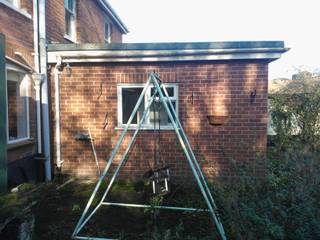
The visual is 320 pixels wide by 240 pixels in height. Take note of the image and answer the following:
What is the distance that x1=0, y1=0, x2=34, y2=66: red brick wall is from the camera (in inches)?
195

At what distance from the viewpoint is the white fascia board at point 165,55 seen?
5148mm

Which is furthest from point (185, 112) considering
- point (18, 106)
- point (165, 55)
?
point (18, 106)

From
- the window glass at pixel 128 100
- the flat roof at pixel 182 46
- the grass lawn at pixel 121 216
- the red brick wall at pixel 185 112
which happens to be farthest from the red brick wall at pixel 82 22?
the grass lawn at pixel 121 216

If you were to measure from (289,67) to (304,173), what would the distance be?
346 inches

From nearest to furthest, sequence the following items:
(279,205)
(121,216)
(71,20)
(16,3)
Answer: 1. (279,205)
2. (121,216)
3. (16,3)
4. (71,20)

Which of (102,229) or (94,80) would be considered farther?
(94,80)

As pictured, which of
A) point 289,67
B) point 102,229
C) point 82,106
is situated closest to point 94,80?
point 82,106

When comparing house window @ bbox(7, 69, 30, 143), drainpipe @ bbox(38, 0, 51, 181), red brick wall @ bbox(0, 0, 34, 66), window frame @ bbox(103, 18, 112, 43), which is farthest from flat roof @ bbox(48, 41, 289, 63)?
window frame @ bbox(103, 18, 112, 43)

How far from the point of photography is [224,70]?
546cm

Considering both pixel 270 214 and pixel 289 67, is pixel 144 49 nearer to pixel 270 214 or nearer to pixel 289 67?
pixel 270 214

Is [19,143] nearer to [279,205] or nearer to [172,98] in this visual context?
[172,98]

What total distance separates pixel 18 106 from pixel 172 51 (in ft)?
12.3

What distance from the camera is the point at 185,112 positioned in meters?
5.61

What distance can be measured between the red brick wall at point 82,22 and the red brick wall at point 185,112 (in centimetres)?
188
